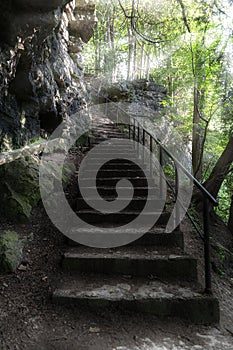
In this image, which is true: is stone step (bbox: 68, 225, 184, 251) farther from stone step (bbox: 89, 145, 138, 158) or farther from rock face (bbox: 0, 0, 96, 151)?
stone step (bbox: 89, 145, 138, 158)

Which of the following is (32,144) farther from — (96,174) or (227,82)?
(227,82)

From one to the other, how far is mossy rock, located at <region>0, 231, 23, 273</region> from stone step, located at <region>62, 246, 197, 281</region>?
0.49 metres

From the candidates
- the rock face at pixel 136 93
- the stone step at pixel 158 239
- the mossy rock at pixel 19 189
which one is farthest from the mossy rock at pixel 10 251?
the rock face at pixel 136 93

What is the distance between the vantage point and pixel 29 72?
3854 millimetres

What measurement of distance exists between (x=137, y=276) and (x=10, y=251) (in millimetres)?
1367

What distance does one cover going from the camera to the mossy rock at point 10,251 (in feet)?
8.21

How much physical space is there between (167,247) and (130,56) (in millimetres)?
15089

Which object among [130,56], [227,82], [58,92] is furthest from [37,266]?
[130,56]

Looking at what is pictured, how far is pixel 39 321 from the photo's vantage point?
6.93ft

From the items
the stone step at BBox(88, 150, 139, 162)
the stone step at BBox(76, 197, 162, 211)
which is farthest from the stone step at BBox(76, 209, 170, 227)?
the stone step at BBox(88, 150, 139, 162)

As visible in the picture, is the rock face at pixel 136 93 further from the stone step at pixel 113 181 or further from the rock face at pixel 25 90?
the stone step at pixel 113 181

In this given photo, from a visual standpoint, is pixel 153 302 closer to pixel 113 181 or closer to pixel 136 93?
pixel 113 181

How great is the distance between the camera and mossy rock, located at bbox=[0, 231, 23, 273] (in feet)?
8.21

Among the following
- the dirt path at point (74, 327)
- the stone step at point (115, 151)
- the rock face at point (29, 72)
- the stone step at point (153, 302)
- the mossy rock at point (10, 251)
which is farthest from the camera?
the stone step at point (115, 151)
